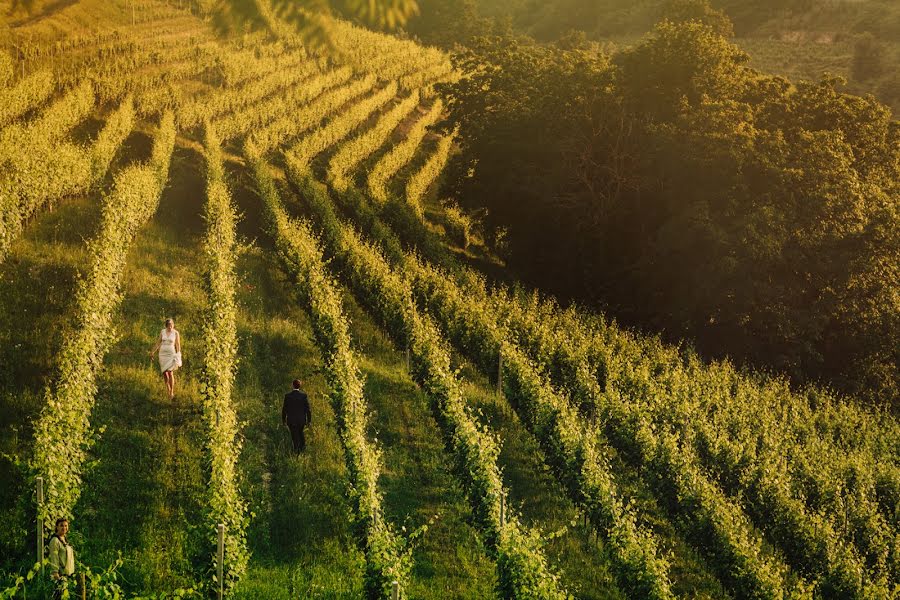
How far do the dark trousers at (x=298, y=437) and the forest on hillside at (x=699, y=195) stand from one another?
1861 centimetres

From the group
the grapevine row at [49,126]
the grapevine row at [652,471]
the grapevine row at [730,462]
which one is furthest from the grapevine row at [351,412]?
the grapevine row at [49,126]

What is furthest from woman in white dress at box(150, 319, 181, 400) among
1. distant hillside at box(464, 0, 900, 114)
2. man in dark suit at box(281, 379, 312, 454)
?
distant hillside at box(464, 0, 900, 114)

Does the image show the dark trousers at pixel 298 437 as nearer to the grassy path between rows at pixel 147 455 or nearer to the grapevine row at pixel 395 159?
the grassy path between rows at pixel 147 455

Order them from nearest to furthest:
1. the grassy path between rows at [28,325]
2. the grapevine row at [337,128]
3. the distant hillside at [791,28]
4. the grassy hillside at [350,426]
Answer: the grassy path between rows at [28,325]
the grassy hillside at [350,426]
the grapevine row at [337,128]
the distant hillside at [791,28]

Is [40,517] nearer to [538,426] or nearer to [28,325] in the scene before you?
[28,325]

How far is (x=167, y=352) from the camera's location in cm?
1484

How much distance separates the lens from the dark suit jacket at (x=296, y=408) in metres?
14.3

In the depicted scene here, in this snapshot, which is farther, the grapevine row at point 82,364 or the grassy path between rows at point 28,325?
the grassy path between rows at point 28,325

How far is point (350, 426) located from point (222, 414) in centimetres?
229

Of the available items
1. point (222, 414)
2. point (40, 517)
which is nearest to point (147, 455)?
point (222, 414)

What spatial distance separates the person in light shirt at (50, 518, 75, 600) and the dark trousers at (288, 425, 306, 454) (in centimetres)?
596

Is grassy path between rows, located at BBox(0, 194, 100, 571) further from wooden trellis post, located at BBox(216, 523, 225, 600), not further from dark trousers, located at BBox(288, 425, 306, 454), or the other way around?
dark trousers, located at BBox(288, 425, 306, 454)

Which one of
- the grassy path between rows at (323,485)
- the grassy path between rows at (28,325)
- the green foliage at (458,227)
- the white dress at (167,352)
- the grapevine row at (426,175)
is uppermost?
the white dress at (167,352)

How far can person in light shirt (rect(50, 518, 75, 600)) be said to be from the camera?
8367 millimetres
